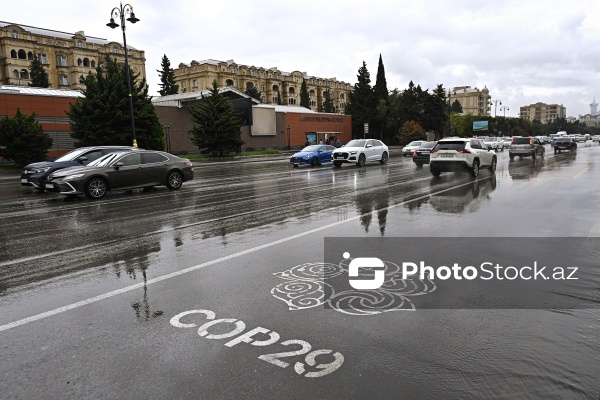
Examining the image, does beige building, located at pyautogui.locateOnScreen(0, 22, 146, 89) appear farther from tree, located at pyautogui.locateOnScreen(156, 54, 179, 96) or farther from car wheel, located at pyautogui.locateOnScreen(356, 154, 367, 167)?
car wheel, located at pyautogui.locateOnScreen(356, 154, 367, 167)

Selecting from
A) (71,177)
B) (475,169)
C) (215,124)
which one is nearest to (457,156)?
(475,169)

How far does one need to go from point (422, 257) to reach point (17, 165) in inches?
1136

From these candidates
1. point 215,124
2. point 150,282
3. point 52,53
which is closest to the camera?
point 150,282

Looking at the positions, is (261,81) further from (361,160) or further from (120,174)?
(120,174)

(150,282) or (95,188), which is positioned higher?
(95,188)

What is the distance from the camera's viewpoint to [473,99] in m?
180

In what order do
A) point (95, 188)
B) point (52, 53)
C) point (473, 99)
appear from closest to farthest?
point (95, 188)
point (52, 53)
point (473, 99)

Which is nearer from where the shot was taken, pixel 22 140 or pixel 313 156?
pixel 22 140

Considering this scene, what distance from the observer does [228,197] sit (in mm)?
12711

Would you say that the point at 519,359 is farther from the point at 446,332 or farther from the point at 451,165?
the point at 451,165

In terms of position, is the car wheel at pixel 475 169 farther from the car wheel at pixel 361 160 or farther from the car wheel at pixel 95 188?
the car wheel at pixel 95 188

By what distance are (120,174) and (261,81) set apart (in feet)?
380

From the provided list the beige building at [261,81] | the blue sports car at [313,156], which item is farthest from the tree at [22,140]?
the beige building at [261,81]

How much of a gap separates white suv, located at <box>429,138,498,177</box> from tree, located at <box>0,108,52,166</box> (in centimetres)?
2321
